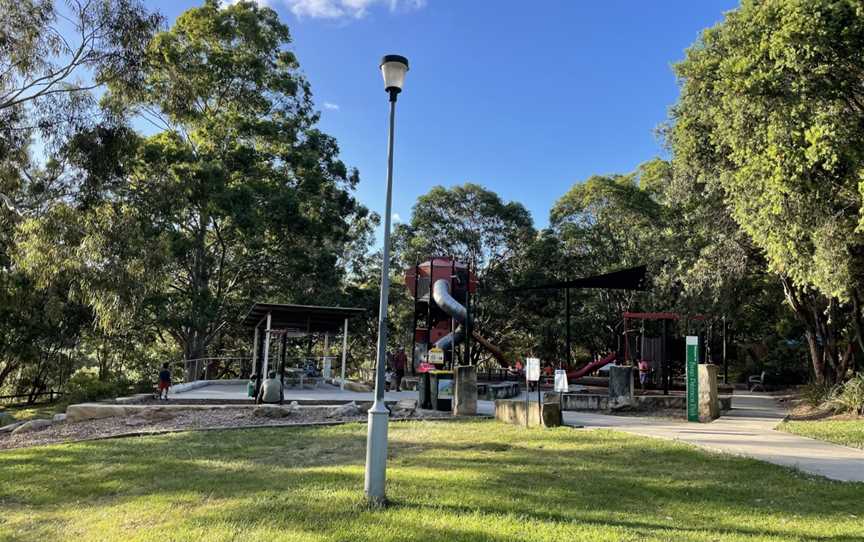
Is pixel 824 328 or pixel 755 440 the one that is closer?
pixel 755 440

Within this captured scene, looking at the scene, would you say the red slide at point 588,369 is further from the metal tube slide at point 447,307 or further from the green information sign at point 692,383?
the green information sign at point 692,383

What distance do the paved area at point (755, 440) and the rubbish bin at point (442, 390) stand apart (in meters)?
2.58

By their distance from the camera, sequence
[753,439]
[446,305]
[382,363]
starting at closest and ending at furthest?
[382,363], [753,439], [446,305]

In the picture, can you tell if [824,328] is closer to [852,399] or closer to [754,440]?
[852,399]

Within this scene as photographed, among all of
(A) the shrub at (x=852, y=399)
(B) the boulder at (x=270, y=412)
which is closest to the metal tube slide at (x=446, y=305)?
(B) the boulder at (x=270, y=412)

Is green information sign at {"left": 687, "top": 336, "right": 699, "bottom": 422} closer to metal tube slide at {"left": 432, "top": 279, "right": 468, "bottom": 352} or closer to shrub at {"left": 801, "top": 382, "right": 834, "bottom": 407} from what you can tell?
shrub at {"left": 801, "top": 382, "right": 834, "bottom": 407}

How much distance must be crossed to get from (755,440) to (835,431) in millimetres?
1979

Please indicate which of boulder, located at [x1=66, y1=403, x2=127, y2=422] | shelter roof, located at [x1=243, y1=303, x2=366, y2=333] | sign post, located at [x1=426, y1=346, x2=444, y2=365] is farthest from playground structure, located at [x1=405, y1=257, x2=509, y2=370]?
boulder, located at [x1=66, y1=403, x2=127, y2=422]

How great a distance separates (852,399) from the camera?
13.2 m

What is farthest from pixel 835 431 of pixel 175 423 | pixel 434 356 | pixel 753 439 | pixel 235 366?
pixel 235 366

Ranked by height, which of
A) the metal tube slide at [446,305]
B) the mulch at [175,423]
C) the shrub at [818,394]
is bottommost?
the mulch at [175,423]

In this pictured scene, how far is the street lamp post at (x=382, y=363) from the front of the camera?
5.57 m

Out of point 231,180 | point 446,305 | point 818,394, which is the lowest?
point 818,394

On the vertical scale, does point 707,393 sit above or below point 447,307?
below
